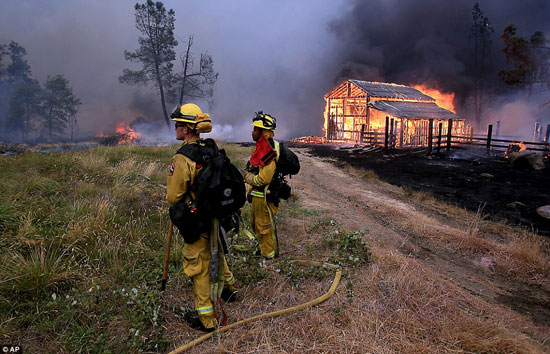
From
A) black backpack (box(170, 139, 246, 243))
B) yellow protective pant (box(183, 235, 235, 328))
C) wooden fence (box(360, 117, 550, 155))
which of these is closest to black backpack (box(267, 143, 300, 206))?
black backpack (box(170, 139, 246, 243))

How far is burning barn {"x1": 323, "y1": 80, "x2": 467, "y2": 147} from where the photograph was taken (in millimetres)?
25078

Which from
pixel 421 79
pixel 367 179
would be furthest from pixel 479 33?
pixel 367 179

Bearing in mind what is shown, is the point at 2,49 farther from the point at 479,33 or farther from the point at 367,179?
the point at 479,33

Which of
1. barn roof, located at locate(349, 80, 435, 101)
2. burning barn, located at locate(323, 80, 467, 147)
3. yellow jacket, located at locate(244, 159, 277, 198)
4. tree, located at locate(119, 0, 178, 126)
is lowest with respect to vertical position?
yellow jacket, located at locate(244, 159, 277, 198)

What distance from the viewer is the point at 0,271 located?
3.18 meters

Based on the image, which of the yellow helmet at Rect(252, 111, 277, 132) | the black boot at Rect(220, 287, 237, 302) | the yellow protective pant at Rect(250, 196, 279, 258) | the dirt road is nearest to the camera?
the black boot at Rect(220, 287, 237, 302)

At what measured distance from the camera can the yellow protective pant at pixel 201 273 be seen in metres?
2.97

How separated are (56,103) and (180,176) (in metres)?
35.7

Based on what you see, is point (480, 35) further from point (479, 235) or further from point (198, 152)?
point (198, 152)

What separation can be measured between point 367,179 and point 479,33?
5295 centimetres

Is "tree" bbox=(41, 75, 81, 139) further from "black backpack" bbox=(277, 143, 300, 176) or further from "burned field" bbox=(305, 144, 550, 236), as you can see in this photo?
"black backpack" bbox=(277, 143, 300, 176)

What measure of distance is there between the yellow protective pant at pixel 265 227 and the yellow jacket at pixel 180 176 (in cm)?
156

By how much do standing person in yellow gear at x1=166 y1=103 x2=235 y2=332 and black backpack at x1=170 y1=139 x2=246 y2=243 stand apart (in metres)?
0.03

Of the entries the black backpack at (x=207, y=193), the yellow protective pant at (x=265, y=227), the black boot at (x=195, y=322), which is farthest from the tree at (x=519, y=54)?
the black boot at (x=195, y=322)
